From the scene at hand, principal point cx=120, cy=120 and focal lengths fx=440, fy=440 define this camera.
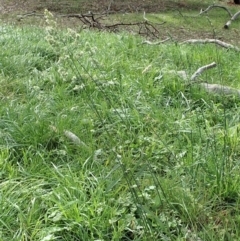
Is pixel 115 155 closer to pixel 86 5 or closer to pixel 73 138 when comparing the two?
pixel 73 138

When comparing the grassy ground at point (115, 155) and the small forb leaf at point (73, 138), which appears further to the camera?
the small forb leaf at point (73, 138)

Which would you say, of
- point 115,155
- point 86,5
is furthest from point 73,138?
point 86,5

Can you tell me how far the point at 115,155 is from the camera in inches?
72.5

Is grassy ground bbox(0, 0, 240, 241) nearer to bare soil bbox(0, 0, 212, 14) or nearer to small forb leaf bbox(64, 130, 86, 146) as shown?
small forb leaf bbox(64, 130, 86, 146)

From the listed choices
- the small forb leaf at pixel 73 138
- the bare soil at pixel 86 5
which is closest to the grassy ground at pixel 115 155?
the small forb leaf at pixel 73 138

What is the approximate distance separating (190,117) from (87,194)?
1125mm

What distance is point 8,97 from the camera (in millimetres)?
3197

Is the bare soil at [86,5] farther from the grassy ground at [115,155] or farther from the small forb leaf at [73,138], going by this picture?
the small forb leaf at [73,138]

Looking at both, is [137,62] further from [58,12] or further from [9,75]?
[58,12]

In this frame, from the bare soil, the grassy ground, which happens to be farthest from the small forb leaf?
the bare soil

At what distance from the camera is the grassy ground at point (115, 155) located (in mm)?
1853

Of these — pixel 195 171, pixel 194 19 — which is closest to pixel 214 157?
pixel 195 171

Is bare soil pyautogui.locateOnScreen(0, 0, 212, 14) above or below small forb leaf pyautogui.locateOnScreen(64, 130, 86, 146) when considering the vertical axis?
below

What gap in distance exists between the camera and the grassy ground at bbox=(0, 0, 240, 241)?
185 centimetres
